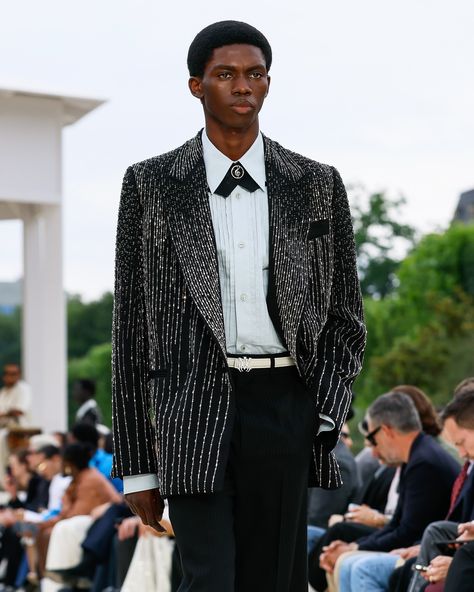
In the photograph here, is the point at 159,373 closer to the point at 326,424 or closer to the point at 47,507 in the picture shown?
the point at 326,424

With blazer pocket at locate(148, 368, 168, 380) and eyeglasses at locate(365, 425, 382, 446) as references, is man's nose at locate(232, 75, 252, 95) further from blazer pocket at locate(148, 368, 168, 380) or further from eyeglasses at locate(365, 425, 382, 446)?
eyeglasses at locate(365, 425, 382, 446)

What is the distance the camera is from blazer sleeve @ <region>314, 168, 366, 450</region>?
3.02 meters

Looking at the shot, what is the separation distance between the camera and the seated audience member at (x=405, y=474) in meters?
6.01

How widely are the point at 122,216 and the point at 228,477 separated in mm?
691

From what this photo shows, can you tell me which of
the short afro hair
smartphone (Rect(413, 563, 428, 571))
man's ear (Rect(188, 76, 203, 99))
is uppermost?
the short afro hair

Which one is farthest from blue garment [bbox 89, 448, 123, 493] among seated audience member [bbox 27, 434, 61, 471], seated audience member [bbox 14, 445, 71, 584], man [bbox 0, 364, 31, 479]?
man [bbox 0, 364, 31, 479]

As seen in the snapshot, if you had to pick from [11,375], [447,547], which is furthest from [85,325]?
[447,547]

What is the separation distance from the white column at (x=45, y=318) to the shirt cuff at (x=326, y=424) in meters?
13.1

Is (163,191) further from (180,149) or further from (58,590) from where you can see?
(58,590)

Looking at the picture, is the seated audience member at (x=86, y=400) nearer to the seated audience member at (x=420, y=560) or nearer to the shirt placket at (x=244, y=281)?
the seated audience member at (x=420, y=560)

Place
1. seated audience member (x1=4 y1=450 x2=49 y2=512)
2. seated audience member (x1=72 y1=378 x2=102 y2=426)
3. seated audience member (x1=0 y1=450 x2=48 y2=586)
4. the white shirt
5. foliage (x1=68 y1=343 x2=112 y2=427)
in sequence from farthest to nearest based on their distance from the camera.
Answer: foliage (x1=68 y1=343 x2=112 y2=427)
the white shirt
seated audience member (x1=72 y1=378 x2=102 y2=426)
seated audience member (x1=4 y1=450 x2=49 y2=512)
seated audience member (x1=0 y1=450 x2=48 y2=586)

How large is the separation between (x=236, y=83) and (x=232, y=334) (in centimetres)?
58

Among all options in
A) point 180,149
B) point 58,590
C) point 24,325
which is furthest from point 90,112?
point 180,149

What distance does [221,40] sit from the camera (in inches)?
120
